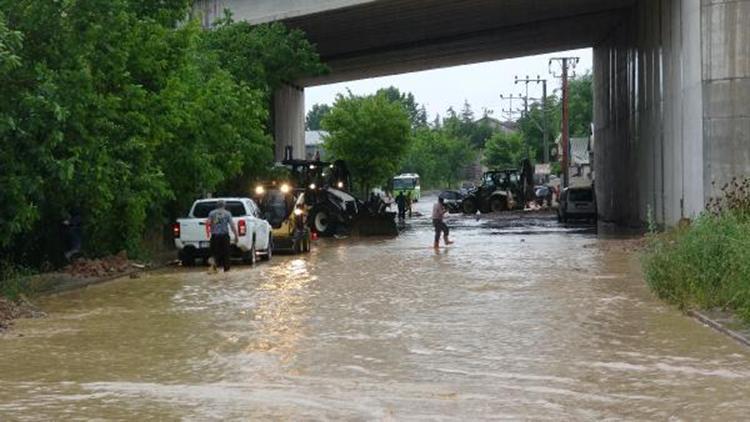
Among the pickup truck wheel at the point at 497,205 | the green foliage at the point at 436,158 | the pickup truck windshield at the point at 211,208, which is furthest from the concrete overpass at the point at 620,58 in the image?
the green foliage at the point at 436,158

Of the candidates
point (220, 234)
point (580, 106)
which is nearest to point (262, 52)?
point (220, 234)

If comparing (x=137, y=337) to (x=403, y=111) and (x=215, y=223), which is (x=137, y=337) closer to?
(x=215, y=223)

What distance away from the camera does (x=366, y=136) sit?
2867 inches

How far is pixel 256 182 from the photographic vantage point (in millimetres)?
35844

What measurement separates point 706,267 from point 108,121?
12060mm

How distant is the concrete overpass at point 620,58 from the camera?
→ 26.6 metres

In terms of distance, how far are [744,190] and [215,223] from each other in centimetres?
1380

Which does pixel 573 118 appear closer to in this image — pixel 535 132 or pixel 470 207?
pixel 535 132

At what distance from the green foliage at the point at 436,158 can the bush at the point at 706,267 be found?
116374 mm

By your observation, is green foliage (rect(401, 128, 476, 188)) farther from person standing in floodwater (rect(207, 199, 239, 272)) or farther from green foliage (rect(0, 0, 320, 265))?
person standing in floodwater (rect(207, 199, 239, 272))

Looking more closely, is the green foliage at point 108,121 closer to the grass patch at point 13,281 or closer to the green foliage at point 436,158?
the grass patch at point 13,281

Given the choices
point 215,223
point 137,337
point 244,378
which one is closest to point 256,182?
point 215,223

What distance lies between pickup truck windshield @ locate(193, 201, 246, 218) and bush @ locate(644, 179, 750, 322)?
1167 cm

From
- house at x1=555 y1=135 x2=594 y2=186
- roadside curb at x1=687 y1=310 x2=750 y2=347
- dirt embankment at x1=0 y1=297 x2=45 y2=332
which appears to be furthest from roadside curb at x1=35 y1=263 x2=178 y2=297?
house at x1=555 y1=135 x2=594 y2=186
